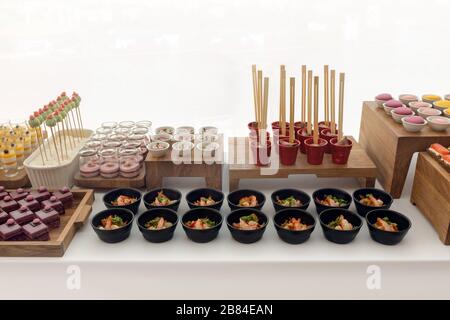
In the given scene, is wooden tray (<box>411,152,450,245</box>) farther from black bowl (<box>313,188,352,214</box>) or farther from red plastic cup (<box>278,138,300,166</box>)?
red plastic cup (<box>278,138,300,166</box>)

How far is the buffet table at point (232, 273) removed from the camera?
1.79 meters

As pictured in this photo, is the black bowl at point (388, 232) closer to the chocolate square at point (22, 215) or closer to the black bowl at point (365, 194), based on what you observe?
the black bowl at point (365, 194)

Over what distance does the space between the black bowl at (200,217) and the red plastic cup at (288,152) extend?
432mm

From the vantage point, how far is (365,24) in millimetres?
3117

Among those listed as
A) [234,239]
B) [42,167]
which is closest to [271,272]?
[234,239]

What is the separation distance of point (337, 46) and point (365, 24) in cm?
23

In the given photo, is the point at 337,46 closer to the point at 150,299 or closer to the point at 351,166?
the point at 351,166

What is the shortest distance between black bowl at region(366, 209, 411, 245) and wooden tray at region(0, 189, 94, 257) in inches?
46.9

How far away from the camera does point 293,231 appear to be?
1825 millimetres

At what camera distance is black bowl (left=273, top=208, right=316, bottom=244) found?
6.01ft

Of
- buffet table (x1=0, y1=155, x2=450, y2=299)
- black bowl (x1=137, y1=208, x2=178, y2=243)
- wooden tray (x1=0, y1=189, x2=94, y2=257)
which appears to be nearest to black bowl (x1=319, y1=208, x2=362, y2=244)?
buffet table (x1=0, y1=155, x2=450, y2=299)

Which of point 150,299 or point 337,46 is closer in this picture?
point 150,299

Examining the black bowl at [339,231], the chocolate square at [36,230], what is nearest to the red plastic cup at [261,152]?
the black bowl at [339,231]

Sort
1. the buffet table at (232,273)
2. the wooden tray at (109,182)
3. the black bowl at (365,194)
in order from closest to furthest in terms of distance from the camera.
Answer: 1. the buffet table at (232,273)
2. the black bowl at (365,194)
3. the wooden tray at (109,182)
